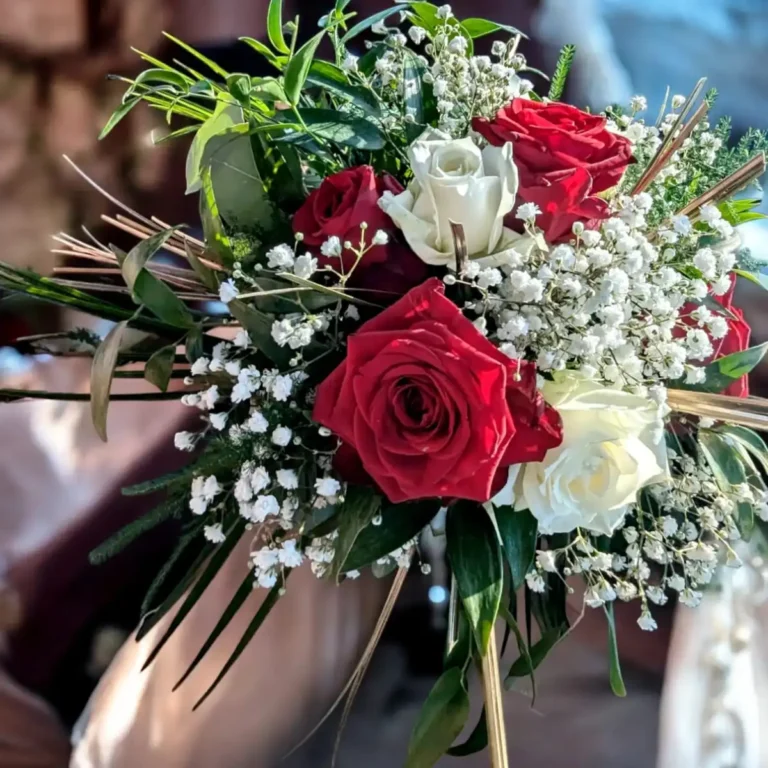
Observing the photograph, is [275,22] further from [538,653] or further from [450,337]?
[538,653]

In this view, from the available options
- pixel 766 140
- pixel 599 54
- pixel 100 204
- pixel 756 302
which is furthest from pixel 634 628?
pixel 100 204

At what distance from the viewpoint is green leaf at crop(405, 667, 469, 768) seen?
538 millimetres

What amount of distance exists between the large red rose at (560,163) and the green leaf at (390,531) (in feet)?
0.69

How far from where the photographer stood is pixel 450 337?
16.7 inches

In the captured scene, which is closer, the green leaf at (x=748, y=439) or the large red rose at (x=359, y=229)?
the large red rose at (x=359, y=229)

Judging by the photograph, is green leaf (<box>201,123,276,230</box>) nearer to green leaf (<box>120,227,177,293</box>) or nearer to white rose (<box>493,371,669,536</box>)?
green leaf (<box>120,227,177,293</box>)

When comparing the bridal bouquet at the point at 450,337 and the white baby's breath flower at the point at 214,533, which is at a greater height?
the bridal bouquet at the point at 450,337

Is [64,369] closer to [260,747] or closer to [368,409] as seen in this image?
[260,747]

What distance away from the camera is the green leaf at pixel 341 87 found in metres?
0.55

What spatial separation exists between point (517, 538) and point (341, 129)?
0.31 meters

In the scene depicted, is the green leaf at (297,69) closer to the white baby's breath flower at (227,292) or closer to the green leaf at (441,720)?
the white baby's breath flower at (227,292)

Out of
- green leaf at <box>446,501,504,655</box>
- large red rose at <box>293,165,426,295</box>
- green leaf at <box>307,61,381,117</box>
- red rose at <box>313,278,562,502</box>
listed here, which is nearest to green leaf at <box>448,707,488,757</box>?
green leaf at <box>446,501,504,655</box>

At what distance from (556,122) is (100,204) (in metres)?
0.62

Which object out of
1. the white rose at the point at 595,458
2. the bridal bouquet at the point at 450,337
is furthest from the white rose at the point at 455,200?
the white rose at the point at 595,458
